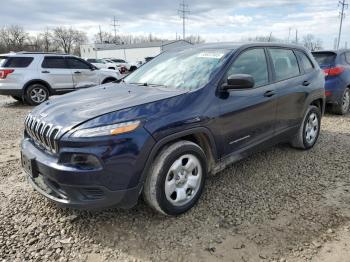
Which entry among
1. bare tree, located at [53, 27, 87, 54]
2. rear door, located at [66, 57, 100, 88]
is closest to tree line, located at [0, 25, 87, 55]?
bare tree, located at [53, 27, 87, 54]

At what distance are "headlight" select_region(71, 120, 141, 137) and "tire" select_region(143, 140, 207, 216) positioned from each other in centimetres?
43

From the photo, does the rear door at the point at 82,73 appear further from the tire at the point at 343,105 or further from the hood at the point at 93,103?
the hood at the point at 93,103

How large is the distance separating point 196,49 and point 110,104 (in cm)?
162

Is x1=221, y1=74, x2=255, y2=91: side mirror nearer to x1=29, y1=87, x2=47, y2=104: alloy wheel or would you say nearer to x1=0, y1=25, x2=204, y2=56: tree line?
x1=29, y1=87, x2=47, y2=104: alloy wheel

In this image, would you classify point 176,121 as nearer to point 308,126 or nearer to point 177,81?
point 177,81

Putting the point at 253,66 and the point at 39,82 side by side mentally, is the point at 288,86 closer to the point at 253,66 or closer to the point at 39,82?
the point at 253,66

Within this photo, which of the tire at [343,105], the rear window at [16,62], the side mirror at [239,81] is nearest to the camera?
the side mirror at [239,81]

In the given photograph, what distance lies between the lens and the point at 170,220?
3.21 meters

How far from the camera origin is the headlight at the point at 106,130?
2.67 meters

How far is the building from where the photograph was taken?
59344 millimetres

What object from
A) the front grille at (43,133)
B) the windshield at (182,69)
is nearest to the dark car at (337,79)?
the windshield at (182,69)

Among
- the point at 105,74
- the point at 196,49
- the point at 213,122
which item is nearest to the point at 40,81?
the point at 105,74

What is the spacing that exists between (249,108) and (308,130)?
193 centimetres

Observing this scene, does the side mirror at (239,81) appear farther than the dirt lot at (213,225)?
Yes
